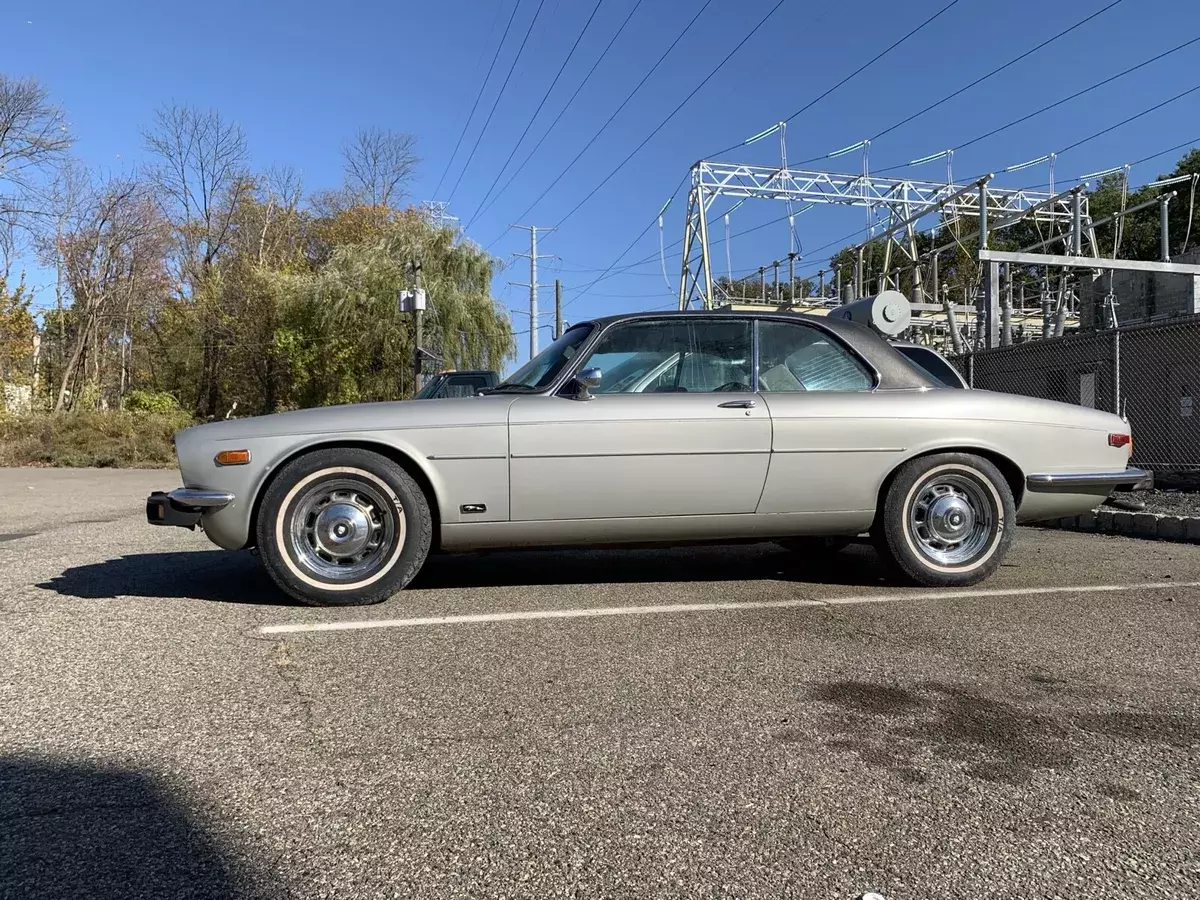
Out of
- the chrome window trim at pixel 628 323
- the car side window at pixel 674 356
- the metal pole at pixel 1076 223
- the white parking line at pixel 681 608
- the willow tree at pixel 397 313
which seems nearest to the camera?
the white parking line at pixel 681 608

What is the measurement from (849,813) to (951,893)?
1.13 ft

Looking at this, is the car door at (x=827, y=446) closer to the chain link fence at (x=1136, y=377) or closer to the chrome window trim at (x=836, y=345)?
the chrome window trim at (x=836, y=345)

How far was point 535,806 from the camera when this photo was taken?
1.96 meters

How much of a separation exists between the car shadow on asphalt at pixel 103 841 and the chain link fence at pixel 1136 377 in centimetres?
945

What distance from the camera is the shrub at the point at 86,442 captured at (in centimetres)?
1873

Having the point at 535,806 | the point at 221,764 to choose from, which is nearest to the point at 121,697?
the point at 221,764

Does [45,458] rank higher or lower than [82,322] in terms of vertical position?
lower

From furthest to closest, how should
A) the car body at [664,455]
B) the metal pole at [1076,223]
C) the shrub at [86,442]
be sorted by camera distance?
the shrub at [86,442] → the metal pole at [1076,223] → the car body at [664,455]

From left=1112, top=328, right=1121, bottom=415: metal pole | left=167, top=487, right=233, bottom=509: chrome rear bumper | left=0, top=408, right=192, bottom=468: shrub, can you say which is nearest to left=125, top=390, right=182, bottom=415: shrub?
left=0, top=408, right=192, bottom=468: shrub

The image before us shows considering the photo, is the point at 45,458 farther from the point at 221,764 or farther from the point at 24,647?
the point at 221,764

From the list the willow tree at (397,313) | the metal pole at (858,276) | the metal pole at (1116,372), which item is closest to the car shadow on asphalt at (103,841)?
the metal pole at (1116,372)

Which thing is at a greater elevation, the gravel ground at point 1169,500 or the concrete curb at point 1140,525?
the gravel ground at point 1169,500

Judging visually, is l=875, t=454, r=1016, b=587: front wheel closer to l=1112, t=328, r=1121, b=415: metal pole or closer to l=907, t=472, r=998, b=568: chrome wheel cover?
l=907, t=472, r=998, b=568: chrome wheel cover

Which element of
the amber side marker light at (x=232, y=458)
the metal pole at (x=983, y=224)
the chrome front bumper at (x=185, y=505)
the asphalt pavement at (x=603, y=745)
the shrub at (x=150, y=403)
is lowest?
the asphalt pavement at (x=603, y=745)
